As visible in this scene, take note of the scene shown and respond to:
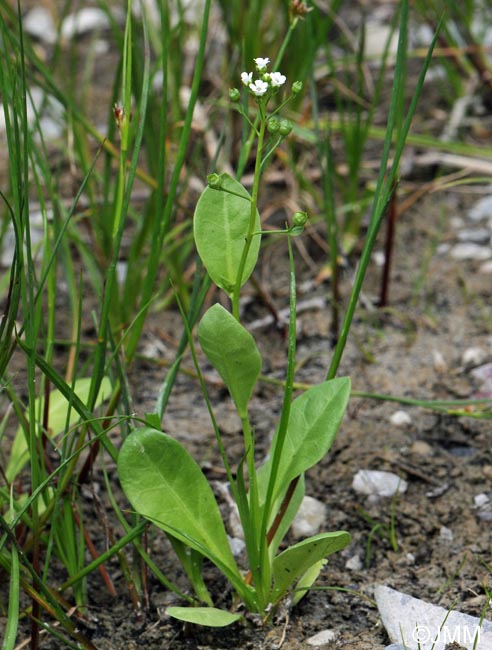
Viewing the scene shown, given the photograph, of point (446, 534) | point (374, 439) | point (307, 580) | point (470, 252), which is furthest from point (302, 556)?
point (470, 252)

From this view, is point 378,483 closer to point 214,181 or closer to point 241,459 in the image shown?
point 241,459

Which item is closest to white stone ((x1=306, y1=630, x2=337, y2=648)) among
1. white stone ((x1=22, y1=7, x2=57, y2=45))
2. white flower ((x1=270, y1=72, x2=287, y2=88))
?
white flower ((x1=270, y1=72, x2=287, y2=88))

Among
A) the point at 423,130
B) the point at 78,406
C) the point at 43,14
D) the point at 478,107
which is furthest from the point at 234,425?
the point at 43,14

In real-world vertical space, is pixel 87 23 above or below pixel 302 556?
above

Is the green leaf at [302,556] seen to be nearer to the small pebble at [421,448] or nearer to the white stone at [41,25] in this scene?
the small pebble at [421,448]

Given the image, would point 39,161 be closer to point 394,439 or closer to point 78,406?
point 78,406

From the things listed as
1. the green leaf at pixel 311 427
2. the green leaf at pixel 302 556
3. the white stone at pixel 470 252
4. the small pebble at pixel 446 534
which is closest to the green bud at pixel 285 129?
the green leaf at pixel 311 427
